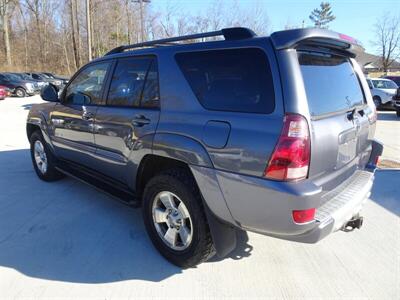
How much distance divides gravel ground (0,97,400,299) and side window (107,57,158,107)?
1.38 m

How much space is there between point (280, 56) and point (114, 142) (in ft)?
6.43

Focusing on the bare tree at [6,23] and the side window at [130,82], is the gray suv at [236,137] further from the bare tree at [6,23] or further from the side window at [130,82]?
the bare tree at [6,23]

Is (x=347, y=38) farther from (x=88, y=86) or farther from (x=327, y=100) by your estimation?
(x=88, y=86)

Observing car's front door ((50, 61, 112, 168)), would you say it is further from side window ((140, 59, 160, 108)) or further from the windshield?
the windshield

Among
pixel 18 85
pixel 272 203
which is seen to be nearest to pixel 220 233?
pixel 272 203

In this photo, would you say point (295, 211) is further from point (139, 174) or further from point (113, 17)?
point (113, 17)

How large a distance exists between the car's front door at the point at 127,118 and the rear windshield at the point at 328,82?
129 cm

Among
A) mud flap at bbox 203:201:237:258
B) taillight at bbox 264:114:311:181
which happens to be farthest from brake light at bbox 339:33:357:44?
mud flap at bbox 203:201:237:258

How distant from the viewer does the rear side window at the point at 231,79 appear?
7.58 ft

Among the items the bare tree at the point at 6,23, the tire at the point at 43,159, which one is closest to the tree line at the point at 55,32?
Result: the bare tree at the point at 6,23

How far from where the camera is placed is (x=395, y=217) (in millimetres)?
3906

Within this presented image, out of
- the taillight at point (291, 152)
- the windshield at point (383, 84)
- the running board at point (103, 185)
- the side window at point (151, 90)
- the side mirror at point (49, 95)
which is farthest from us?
the windshield at point (383, 84)

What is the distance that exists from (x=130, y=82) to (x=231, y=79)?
1324mm

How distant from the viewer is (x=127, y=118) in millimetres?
3258
